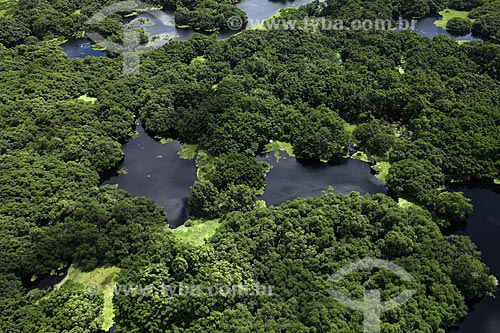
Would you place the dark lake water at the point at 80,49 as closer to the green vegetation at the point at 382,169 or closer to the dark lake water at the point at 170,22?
the dark lake water at the point at 170,22

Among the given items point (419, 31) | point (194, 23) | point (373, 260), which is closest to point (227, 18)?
point (194, 23)

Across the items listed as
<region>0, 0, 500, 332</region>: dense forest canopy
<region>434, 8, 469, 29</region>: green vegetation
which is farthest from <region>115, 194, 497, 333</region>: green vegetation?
<region>434, 8, 469, 29</region>: green vegetation

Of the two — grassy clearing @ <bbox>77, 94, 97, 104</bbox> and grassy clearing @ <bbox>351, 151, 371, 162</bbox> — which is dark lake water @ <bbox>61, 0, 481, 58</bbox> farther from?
grassy clearing @ <bbox>351, 151, 371, 162</bbox>

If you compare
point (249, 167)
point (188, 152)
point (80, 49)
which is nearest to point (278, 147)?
point (249, 167)

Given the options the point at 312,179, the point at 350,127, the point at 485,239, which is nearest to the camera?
the point at 485,239

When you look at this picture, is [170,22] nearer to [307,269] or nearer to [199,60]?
[199,60]

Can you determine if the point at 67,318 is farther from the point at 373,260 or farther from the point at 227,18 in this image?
the point at 227,18
